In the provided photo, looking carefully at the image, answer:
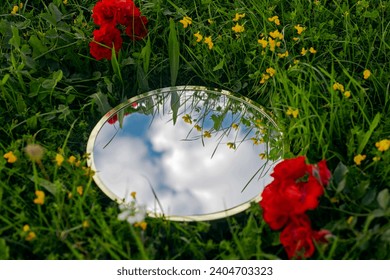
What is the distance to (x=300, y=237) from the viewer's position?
1549 millimetres

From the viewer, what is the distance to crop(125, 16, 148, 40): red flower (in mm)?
2314

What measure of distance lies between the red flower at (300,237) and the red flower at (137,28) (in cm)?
108

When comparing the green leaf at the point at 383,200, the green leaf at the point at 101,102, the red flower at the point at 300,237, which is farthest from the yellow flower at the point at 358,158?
the green leaf at the point at 101,102

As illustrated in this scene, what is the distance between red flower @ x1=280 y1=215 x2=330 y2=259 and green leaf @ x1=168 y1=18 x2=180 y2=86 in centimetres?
87

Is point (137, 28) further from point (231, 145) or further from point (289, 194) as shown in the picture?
point (289, 194)

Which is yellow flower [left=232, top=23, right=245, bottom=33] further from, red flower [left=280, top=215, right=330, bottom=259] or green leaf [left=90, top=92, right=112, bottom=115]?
red flower [left=280, top=215, right=330, bottom=259]

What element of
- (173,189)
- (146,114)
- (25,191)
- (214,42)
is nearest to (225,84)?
(214,42)

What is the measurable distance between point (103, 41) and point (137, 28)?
0.55 ft

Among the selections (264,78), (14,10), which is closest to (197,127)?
(264,78)

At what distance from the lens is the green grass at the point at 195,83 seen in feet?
5.32

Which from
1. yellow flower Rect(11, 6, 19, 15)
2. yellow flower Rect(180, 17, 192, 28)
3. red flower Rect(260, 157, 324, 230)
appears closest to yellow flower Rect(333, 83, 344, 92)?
red flower Rect(260, 157, 324, 230)

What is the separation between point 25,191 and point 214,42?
3.20 feet

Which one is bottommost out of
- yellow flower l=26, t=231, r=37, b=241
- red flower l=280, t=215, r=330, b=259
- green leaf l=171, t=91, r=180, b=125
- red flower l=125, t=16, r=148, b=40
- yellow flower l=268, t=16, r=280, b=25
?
red flower l=280, t=215, r=330, b=259

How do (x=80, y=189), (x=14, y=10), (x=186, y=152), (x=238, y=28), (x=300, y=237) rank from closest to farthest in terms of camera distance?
(x=300, y=237) → (x=80, y=189) → (x=186, y=152) → (x=238, y=28) → (x=14, y=10)
